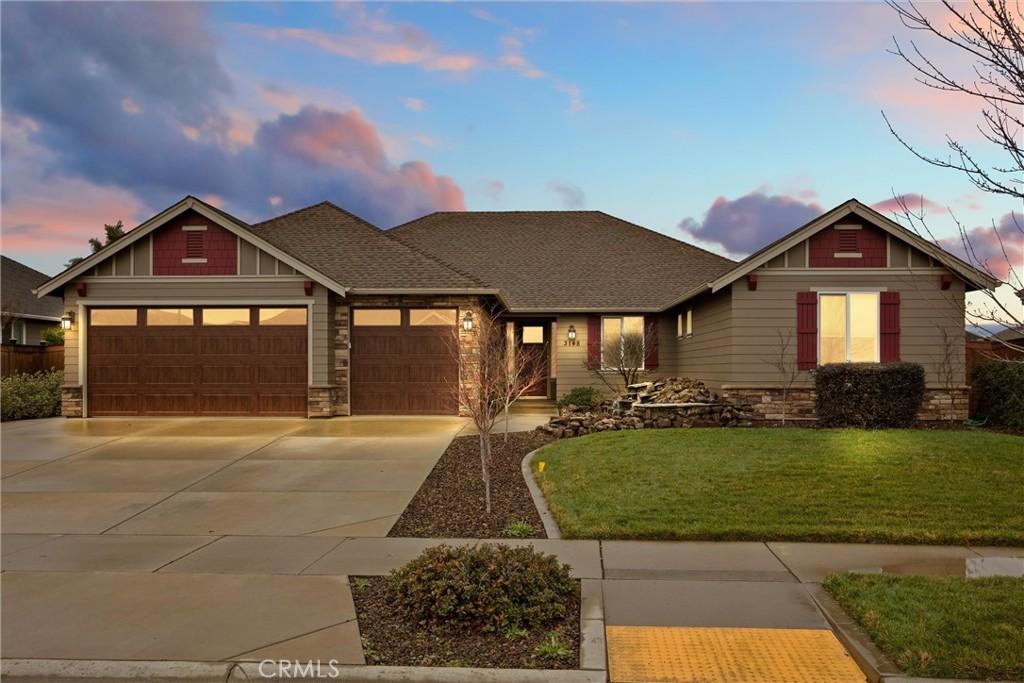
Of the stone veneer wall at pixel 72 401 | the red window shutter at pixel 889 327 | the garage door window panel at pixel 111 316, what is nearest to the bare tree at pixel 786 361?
the red window shutter at pixel 889 327

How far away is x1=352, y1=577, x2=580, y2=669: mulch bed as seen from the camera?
13.6 ft

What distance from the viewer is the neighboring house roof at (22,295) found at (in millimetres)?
27891

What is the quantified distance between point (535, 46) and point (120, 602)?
36.4 ft

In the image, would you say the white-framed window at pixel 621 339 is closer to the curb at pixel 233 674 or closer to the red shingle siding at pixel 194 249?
the red shingle siding at pixel 194 249

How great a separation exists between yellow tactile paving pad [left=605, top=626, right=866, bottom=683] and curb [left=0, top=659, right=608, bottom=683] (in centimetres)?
31

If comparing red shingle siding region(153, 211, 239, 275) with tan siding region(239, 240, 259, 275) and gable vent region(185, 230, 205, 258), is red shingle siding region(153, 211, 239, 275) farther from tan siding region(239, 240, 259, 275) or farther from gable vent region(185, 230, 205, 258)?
tan siding region(239, 240, 259, 275)

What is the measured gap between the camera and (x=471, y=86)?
15.1m

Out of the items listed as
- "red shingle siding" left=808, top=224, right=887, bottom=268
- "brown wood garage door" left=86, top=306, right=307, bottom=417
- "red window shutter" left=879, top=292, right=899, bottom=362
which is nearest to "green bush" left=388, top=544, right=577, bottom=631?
"brown wood garage door" left=86, top=306, right=307, bottom=417

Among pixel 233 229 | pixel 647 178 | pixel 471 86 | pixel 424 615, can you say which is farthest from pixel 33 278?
pixel 424 615

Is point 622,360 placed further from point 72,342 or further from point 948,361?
point 72,342

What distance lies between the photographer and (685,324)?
19.8 meters

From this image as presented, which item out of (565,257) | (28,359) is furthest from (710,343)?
(28,359)

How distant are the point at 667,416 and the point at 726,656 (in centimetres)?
958

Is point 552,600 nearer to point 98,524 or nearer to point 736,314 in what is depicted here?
point 98,524
